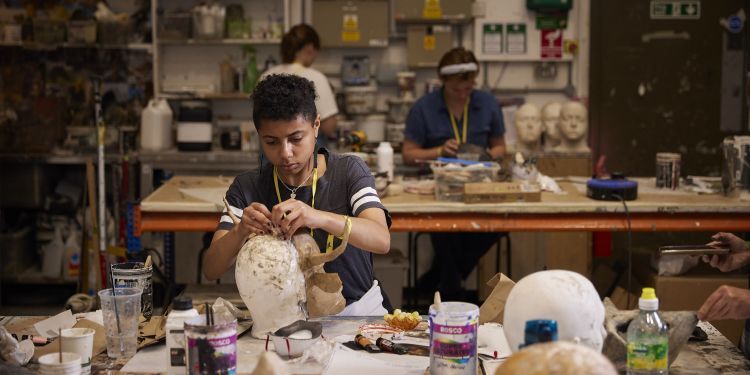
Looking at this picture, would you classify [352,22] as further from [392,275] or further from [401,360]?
[401,360]

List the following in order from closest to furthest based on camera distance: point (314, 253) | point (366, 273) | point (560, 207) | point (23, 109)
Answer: point (314, 253)
point (366, 273)
point (560, 207)
point (23, 109)

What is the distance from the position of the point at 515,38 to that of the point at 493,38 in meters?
0.17

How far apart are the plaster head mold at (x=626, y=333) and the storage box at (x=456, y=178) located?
2115 millimetres

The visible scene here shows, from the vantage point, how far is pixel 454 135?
5.37 metres

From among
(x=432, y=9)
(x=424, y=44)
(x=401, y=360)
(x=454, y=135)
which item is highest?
(x=432, y=9)

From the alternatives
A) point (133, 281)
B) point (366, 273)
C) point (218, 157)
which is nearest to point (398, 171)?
point (218, 157)

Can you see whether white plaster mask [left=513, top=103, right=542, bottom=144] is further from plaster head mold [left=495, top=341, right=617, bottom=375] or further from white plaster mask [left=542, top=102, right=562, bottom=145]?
plaster head mold [left=495, top=341, right=617, bottom=375]

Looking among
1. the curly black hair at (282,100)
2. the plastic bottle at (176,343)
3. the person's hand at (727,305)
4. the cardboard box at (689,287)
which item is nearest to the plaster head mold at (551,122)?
the cardboard box at (689,287)

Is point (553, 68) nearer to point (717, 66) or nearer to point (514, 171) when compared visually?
point (717, 66)

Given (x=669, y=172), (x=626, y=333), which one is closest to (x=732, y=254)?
(x=626, y=333)

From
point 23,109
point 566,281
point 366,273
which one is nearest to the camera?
point 566,281

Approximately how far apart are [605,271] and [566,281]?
3.97 metres

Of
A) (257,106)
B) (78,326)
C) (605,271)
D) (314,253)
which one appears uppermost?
(257,106)

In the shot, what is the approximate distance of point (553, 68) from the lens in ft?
22.3
